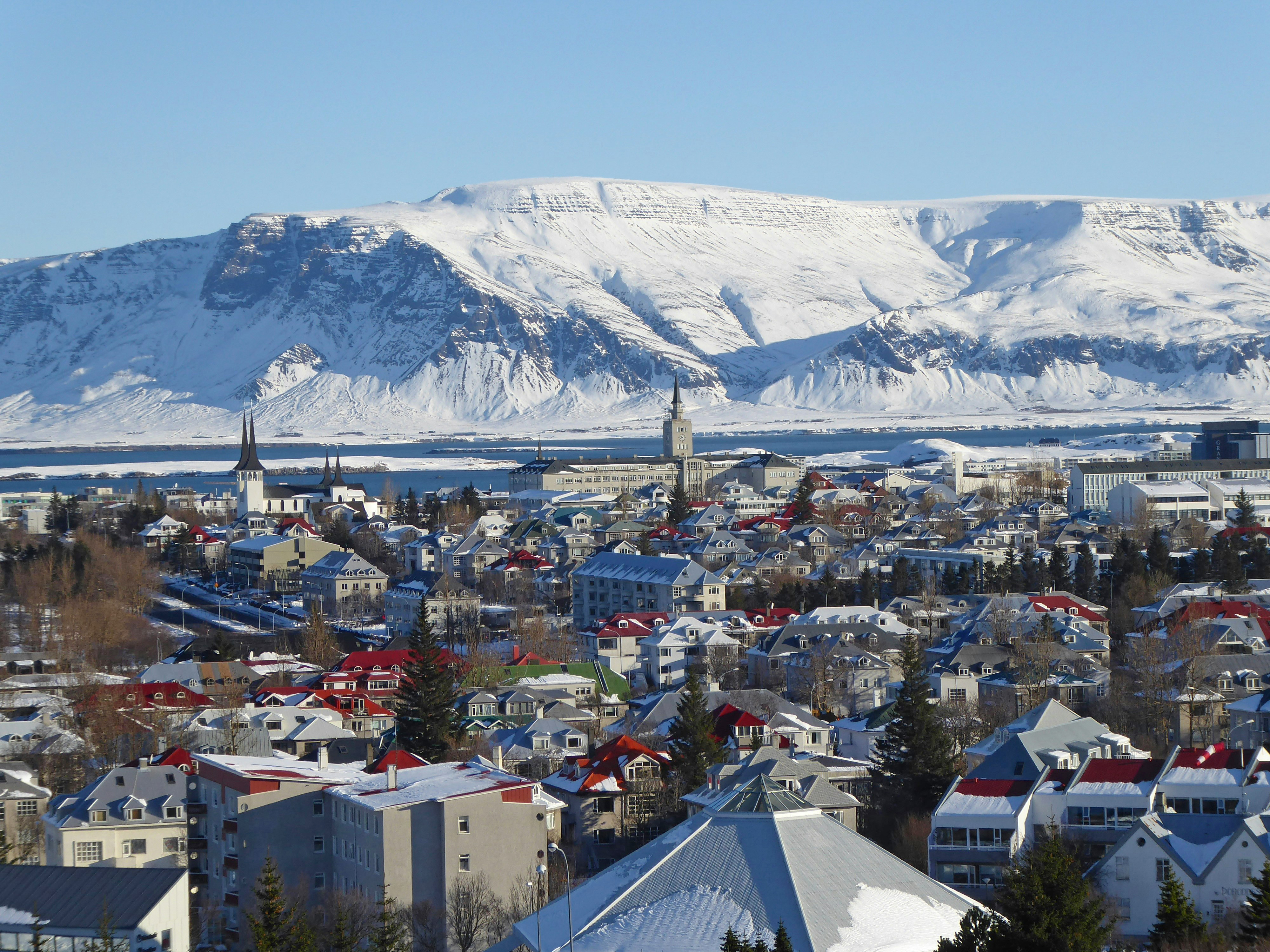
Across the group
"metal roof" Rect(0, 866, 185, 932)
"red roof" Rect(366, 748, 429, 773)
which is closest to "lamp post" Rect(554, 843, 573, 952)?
"red roof" Rect(366, 748, 429, 773)

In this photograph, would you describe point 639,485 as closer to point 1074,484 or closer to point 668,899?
point 1074,484

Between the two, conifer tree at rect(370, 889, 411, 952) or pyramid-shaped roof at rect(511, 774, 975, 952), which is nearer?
conifer tree at rect(370, 889, 411, 952)

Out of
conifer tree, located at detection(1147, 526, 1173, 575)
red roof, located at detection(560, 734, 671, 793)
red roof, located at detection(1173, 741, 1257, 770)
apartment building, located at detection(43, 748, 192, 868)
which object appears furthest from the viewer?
conifer tree, located at detection(1147, 526, 1173, 575)

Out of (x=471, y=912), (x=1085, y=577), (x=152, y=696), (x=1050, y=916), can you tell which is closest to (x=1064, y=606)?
(x=1085, y=577)

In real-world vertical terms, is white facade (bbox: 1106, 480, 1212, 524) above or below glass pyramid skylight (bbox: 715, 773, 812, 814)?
below

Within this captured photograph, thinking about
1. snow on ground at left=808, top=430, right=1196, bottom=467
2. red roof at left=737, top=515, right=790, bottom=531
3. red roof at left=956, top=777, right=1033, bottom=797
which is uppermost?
red roof at left=956, top=777, right=1033, bottom=797

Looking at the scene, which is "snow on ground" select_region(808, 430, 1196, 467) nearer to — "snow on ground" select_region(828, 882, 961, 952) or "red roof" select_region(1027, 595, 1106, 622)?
"red roof" select_region(1027, 595, 1106, 622)

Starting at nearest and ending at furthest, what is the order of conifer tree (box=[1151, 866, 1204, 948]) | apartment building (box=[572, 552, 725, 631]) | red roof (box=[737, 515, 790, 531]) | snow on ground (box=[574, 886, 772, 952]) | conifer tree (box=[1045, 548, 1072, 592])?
1. conifer tree (box=[1151, 866, 1204, 948])
2. snow on ground (box=[574, 886, 772, 952])
3. apartment building (box=[572, 552, 725, 631])
4. conifer tree (box=[1045, 548, 1072, 592])
5. red roof (box=[737, 515, 790, 531])
